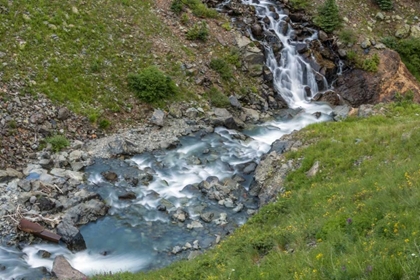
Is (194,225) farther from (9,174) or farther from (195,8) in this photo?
(195,8)

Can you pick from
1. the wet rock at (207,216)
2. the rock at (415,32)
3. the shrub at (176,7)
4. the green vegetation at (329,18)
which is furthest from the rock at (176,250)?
the rock at (415,32)

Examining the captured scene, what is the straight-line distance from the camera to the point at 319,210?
35.7ft

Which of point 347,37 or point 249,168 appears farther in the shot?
point 347,37

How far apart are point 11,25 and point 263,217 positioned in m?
16.2

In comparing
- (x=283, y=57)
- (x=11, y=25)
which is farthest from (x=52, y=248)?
(x=283, y=57)

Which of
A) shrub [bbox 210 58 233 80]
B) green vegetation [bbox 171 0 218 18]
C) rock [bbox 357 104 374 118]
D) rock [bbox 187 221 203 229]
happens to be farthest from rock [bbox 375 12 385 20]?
rock [bbox 187 221 203 229]

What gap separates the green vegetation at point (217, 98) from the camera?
23.2 meters

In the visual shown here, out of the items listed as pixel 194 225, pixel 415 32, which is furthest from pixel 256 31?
pixel 194 225

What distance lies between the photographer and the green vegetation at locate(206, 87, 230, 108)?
76.2 feet

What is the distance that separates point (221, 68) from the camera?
2492cm

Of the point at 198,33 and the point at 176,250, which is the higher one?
the point at 198,33

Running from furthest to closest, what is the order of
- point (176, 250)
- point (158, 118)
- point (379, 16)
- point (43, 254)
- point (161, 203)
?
point (379, 16)
point (158, 118)
point (161, 203)
point (176, 250)
point (43, 254)

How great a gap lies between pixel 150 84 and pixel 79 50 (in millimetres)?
4118

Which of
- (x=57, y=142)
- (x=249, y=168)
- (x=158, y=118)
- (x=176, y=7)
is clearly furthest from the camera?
(x=176, y=7)
